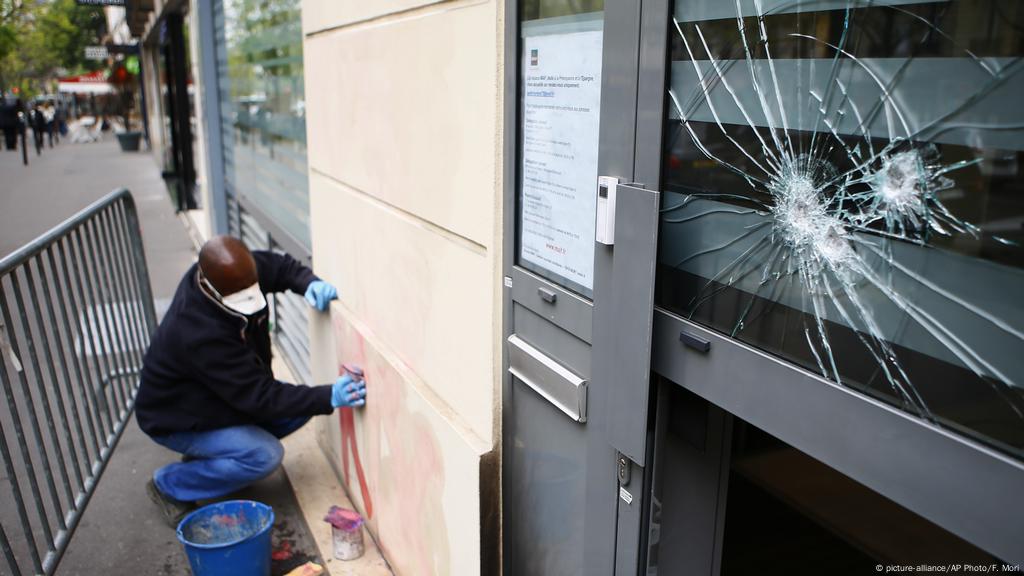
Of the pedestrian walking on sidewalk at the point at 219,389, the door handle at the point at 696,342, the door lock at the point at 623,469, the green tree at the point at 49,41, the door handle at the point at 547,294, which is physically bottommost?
the pedestrian walking on sidewalk at the point at 219,389

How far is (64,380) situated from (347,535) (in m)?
1.72

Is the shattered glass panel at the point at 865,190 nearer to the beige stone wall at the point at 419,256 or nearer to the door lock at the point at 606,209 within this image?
the door lock at the point at 606,209

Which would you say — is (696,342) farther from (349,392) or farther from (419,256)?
(349,392)

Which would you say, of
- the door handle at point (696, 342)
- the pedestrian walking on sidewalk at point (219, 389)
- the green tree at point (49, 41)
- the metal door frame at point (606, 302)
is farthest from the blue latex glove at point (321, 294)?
the green tree at point (49, 41)

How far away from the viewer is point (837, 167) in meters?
1.23

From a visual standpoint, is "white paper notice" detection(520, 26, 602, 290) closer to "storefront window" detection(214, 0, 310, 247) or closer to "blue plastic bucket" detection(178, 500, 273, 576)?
"blue plastic bucket" detection(178, 500, 273, 576)

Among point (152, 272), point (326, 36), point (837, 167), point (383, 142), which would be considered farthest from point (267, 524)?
point (152, 272)

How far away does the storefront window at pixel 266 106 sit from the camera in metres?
4.78

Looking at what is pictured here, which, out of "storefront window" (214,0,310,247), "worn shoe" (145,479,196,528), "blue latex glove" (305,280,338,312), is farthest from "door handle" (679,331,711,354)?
"storefront window" (214,0,310,247)

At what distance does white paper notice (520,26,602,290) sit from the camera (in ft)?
5.91

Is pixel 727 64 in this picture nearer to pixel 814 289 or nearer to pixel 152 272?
pixel 814 289

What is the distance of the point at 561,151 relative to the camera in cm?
193

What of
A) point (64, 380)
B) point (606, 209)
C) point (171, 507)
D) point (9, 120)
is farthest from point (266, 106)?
point (9, 120)

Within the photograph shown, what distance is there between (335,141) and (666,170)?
2.38 meters
